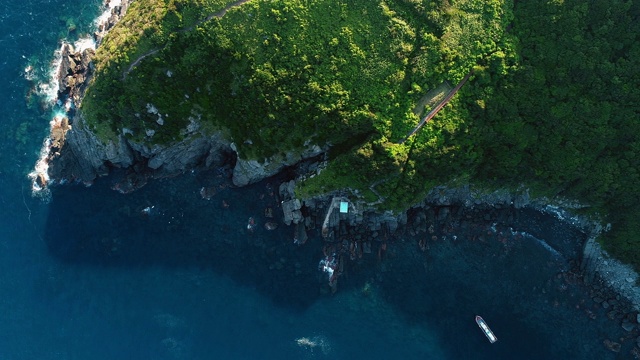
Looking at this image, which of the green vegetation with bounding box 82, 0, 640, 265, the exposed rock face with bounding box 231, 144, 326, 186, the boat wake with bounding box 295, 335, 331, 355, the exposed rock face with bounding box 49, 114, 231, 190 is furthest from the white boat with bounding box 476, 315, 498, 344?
the exposed rock face with bounding box 49, 114, 231, 190

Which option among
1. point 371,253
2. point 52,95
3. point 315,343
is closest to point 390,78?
point 371,253

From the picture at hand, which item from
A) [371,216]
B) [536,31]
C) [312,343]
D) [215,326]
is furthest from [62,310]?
[536,31]

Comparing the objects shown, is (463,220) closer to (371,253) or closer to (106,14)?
(371,253)

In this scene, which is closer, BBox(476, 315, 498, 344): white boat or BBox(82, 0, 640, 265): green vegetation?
BBox(82, 0, 640, 265): green vegetation

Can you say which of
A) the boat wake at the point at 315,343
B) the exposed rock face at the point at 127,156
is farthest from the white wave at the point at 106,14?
the boat wake at the point at 315,343

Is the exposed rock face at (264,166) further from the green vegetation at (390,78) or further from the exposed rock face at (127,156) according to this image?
the exposed rock face at (127,156)

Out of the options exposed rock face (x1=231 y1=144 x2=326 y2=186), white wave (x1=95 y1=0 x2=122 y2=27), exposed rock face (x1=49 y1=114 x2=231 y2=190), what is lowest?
exposed rock face (x1=231 y1=144 x2=326 y2=186)

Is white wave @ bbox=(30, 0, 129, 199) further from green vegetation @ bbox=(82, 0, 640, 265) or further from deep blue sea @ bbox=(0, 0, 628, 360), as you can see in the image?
green vegetation @ bbox=(82, 0, 640, 265)
